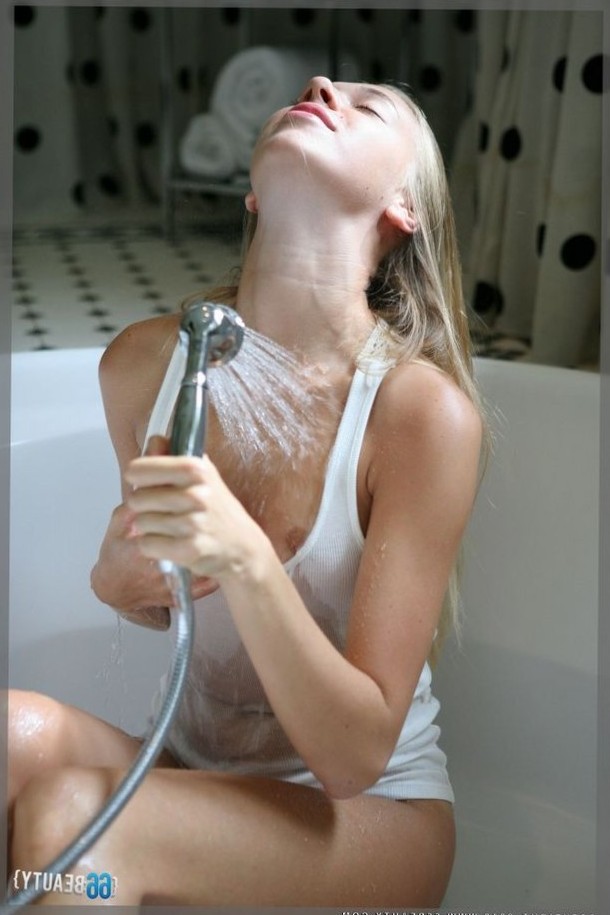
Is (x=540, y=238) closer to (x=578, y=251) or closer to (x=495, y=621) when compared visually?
(x=578, y=251)

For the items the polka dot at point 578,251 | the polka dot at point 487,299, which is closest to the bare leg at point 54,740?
the polka dot at point 487,299

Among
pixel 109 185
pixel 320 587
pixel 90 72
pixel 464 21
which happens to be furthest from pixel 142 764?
pixel 90 72

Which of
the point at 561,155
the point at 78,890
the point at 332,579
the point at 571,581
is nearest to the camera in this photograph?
the point at 78,890

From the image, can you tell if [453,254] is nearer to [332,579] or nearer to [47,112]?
[332,579]

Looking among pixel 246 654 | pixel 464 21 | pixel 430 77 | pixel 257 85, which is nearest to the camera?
pixel 246 654

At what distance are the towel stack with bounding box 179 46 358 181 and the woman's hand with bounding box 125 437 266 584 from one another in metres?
0.97

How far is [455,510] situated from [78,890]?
31 cm

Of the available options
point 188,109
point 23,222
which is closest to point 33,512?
point 23,222

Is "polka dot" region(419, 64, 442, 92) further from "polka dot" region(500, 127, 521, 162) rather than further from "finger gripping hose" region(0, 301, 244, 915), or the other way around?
"finger gripping hose" region(0, 301, 244, 915)

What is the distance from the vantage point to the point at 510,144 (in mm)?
1775

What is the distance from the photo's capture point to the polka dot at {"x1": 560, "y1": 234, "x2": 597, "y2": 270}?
5.58ft

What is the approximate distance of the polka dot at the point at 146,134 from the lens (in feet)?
8.57

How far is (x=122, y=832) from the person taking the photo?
0.70 meters

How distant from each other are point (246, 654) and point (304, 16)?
2.01 meters
